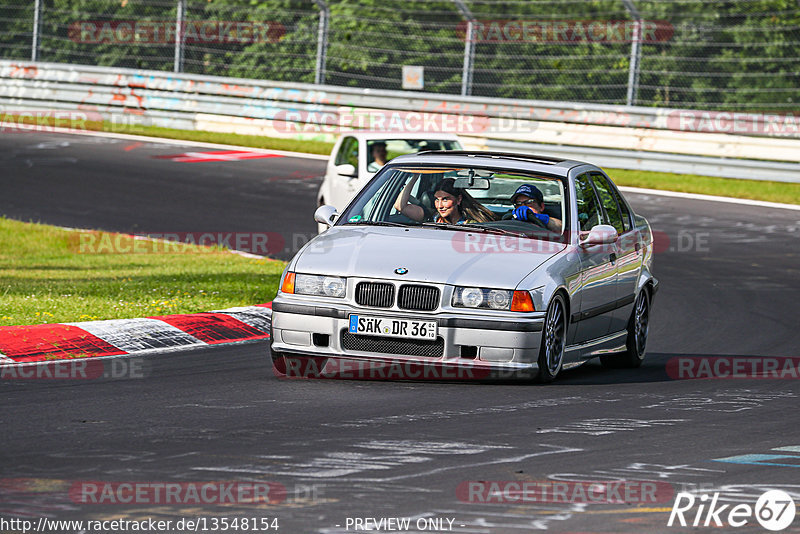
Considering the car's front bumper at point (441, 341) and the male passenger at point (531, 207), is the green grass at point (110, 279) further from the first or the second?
the male passenger at point (531, 207)

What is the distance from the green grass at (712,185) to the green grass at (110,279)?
9354 millimetres

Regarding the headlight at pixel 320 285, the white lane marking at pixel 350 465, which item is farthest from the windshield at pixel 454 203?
the white lane marking at pixel 350 465

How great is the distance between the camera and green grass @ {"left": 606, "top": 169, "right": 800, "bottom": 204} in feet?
74.1

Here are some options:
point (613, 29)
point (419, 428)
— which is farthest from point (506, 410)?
point (613, 29)

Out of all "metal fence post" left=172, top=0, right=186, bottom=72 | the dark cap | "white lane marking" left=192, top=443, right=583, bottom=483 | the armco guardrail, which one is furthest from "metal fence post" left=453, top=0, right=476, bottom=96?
"white lane marking" left=192, top=443, right=583, bottom=483

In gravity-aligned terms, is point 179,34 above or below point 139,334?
above

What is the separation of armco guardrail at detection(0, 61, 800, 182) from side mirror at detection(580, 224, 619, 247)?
1427 cm

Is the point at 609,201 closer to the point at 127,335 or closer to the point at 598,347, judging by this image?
the point at 598,347

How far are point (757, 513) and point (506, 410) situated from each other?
2438mm

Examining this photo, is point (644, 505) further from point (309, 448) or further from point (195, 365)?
point (195, 365)

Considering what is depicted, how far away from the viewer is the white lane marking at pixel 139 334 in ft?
33.4

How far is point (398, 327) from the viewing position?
27.7ft

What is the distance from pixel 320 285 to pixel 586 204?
238 cm

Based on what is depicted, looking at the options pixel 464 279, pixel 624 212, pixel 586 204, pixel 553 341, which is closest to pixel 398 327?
pixel 464 279
